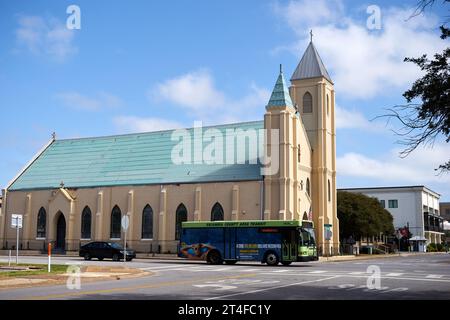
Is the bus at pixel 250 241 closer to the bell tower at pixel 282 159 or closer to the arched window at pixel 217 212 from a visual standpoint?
the bell tower at pixel 282 159

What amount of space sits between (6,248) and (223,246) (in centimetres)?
3350

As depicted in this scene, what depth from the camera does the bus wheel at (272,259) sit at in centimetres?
3453

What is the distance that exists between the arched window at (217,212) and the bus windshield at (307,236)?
16.6m

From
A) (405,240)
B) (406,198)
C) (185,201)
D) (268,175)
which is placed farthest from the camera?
(406,198)

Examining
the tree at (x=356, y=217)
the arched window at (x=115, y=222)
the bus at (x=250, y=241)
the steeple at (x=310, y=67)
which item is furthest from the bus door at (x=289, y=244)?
the tree at (x=356, y=217)

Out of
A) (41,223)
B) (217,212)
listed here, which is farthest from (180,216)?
(41,223)

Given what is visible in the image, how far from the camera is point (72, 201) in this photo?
5734cm

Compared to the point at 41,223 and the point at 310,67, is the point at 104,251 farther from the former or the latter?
the point at 310,67

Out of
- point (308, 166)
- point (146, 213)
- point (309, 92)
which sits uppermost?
point (309, 92)

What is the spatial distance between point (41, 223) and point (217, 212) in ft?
67.2

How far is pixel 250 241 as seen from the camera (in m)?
35.4
